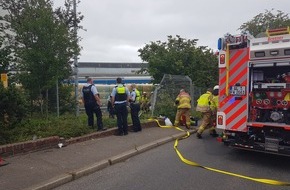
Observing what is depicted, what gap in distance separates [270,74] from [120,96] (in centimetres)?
452

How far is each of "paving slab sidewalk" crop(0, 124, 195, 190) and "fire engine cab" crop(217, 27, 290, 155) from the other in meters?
2.53

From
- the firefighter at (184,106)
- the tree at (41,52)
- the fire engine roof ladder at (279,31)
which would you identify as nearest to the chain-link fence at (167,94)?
the firefighter at (184,106)

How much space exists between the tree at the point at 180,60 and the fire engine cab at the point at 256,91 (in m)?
10.8

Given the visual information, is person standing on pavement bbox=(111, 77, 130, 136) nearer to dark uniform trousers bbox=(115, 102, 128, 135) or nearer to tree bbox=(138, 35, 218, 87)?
dark uniform trousers bbox=(115, 102, 128, 135)

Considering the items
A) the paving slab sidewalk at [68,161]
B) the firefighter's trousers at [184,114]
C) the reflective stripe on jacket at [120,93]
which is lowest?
the paving slab sidewalk at [68,161]

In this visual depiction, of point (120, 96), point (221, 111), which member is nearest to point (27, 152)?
point (120, 96)

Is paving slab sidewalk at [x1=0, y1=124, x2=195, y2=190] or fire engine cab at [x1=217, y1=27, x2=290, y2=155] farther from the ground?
fire engine cab at [x1=217, y1=27, x2=290, y2=155]

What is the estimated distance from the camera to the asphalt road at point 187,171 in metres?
5.82

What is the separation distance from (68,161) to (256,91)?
4.52 m

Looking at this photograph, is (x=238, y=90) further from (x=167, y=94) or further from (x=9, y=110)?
(x=167, y=94)

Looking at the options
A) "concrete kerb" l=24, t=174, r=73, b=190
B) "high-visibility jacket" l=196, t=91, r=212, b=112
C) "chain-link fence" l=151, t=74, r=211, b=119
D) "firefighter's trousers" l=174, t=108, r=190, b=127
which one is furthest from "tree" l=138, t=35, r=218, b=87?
"concrete kerb" l=24, t=174, r=73, b=190

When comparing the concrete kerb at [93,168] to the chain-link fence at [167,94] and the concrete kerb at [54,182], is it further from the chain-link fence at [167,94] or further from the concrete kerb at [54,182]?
the chain-link fence at [167,94]

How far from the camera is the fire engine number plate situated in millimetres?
7586

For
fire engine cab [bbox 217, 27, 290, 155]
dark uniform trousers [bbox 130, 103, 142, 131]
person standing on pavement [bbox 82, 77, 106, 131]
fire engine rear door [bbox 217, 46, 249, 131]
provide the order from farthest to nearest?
dark uniform trousers [bbox 130, 103, 142, 131]
person standing on pavement [bbox 82, 77, 106, 131]
fire engine rear door [bbox 217, 46, 249, 131]
fire engine cab [bbox 217, 27, 290, 155]
